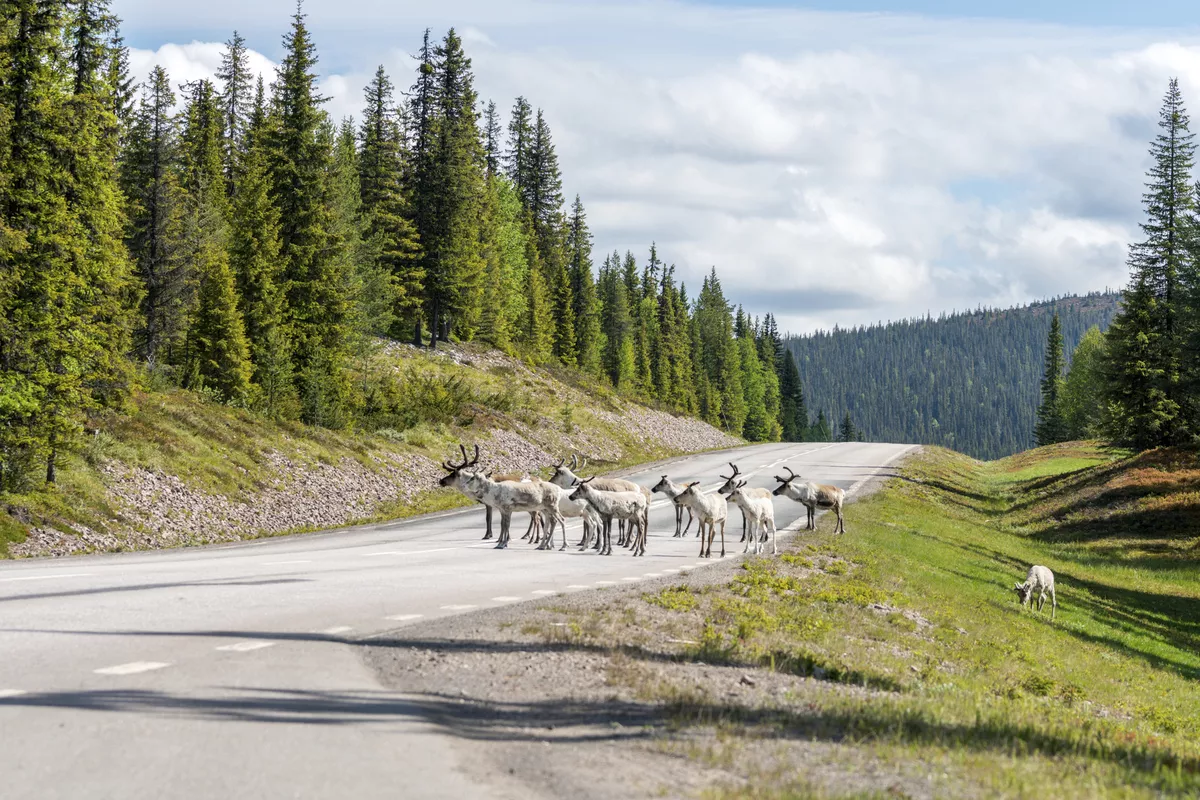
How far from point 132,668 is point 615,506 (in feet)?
48.1

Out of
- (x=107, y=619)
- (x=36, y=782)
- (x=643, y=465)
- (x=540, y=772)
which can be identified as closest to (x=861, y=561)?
(x=107, y=619)

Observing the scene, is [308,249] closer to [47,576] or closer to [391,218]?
[391,218]

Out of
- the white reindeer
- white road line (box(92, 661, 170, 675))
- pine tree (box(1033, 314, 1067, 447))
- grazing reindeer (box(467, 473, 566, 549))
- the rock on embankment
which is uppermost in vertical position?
pine tree (box(1033, 314, 1067, 447))

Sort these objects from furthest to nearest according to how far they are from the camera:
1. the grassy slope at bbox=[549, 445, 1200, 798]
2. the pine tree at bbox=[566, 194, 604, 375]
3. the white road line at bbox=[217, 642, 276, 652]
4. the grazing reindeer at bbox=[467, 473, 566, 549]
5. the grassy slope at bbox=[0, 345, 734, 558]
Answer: the pine tree at bbox=[566, 194, 604, 375] → the grassy slope at bbox=[0, 345, 734, 558] → the grazing reindeer at bbox=[467, 473, 566, 549] → the white road line at bbox=[217, 642, 276, 652] → the grassy slope at bbox=[549, 445, 1200, 798]

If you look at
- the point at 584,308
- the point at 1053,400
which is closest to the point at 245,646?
the point at 584,308

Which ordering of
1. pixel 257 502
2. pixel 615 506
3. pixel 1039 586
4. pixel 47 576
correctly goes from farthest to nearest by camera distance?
1. pixel 257 502
2. pixel 1039 586
3. pixel 615 506
4. pixel 47 576

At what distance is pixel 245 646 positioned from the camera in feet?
30.6

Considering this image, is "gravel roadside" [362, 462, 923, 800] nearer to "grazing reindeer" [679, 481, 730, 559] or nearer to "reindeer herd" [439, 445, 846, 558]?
"reindeer herd" [439, 445, 846, 558]

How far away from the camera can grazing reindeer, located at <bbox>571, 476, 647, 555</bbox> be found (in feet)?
72.3

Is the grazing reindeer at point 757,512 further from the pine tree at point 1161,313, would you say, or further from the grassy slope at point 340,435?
the pine tree at point 1161,313

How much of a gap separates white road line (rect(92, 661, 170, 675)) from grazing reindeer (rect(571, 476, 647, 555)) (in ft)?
45.5

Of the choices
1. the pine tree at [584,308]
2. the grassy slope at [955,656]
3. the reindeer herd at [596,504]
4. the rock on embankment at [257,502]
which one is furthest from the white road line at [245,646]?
the pine tree at [584,308]

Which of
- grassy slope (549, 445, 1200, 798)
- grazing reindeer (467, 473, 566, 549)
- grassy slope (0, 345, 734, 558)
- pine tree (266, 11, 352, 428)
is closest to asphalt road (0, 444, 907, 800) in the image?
grassy slope (549, 445, 1200, 798)

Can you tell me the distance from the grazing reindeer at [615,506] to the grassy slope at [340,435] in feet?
37.2
